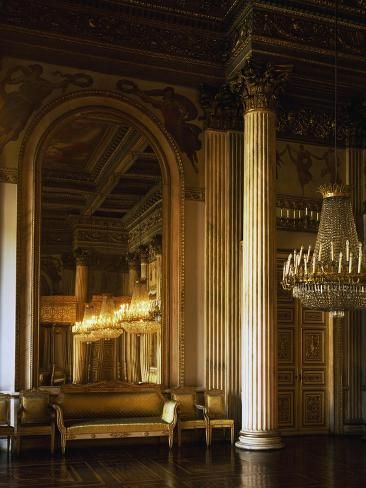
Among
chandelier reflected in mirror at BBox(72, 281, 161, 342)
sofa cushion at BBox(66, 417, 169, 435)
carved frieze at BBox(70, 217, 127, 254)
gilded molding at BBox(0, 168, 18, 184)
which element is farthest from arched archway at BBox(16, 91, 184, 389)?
sofa cushion at BBox(66, 417, 169, 435)

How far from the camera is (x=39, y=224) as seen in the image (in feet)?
28.9

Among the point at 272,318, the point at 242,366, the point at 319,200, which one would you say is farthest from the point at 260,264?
the point at 319,200

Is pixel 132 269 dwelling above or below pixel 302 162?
below

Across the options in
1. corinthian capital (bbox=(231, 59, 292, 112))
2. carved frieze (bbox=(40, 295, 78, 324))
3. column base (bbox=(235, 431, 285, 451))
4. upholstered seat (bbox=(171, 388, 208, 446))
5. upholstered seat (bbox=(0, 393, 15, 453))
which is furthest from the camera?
corinthian capital (bbox=(231, 59, 292, 112))

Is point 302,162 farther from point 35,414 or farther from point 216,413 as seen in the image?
point 35,414

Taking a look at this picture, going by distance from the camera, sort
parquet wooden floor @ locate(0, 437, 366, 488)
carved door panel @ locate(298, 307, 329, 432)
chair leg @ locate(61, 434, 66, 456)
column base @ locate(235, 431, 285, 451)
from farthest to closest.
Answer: carved door panel @ locate(298, 307, 329, 432) < column base @ locate(235, 431, 285, 451) < chair leg @ locate(61, 434, 66, 456) < parquet wooden floor @ locate(0, 437, 366, 488)

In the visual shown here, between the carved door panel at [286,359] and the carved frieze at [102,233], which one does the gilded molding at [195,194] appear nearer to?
the carved frieze at [102,233]

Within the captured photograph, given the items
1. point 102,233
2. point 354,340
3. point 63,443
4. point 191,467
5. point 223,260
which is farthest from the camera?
point 354,340

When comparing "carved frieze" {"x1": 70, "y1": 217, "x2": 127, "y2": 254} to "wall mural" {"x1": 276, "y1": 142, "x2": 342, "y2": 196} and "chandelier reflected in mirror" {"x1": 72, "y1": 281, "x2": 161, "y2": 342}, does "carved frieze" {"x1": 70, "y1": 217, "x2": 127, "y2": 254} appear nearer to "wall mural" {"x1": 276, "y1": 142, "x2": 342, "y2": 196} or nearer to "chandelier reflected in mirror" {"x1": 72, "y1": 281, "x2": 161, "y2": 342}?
"chandelier reflected in mirror" {"x1": 72, "y1": 281, "x2": 161, "y2": 342}

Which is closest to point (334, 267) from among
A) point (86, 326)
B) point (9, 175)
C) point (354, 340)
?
point (86, 326)

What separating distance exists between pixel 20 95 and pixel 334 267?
4476 mm

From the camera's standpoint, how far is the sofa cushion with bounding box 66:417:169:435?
8.06m

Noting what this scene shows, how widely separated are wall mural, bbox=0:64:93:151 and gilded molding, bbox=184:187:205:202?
2.14 meters

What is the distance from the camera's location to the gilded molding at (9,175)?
28.5ft
